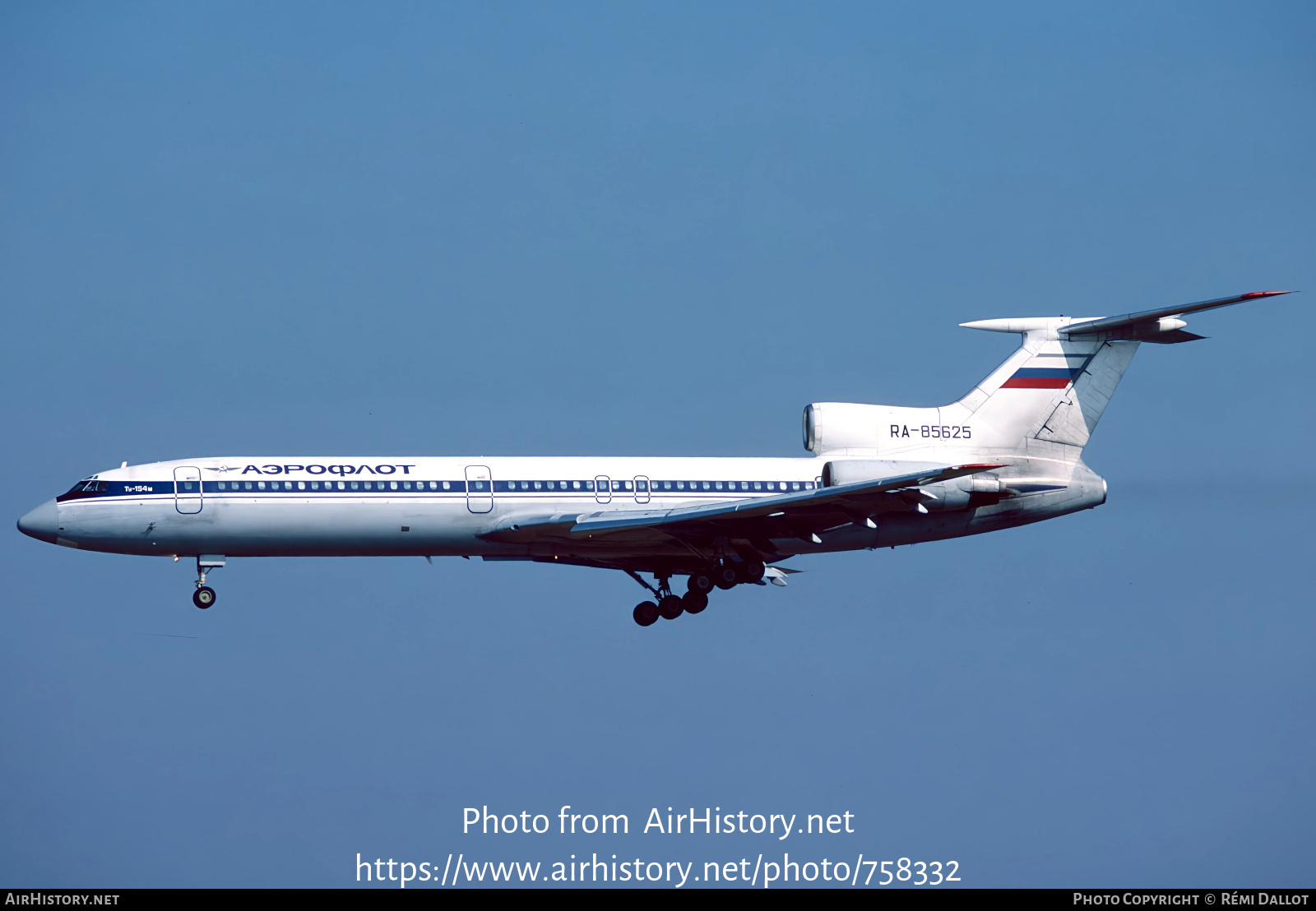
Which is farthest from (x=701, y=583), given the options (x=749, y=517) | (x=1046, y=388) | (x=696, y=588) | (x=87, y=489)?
(x=87, y=489)

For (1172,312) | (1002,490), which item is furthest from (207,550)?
(1172,312)

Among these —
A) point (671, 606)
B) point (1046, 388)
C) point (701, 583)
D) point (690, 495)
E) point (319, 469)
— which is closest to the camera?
point (319, 469)

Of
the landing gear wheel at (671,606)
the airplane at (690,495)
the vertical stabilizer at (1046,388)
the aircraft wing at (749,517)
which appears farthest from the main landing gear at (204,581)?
the vertical stabilizer at (1046,388)

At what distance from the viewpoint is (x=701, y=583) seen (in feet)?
137

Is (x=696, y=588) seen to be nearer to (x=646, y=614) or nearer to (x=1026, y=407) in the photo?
(x=646, y=614)

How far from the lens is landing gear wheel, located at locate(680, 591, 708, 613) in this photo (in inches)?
1654

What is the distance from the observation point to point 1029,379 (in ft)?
141

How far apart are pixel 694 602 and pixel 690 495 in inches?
125

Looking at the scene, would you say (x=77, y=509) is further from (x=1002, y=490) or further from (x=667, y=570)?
(x=1002, y=490)

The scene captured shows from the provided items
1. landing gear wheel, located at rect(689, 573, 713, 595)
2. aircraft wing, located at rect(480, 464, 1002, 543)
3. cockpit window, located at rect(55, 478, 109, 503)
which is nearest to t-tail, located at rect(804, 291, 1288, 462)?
aircraft wing, located at rect(480, 464, 1002, 543)

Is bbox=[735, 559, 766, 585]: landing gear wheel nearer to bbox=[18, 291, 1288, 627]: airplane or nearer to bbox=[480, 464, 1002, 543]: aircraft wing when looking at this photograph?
bbox=[18, 291, 1288, 627]: airplane

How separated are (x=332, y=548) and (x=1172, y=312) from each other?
21.9 metres

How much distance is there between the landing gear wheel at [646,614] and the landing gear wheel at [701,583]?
143 centimetres

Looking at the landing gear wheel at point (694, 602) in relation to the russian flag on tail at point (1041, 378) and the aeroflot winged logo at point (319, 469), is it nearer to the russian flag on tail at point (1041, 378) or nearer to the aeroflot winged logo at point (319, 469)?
the aeroflot winged logo at point (319, 469)
